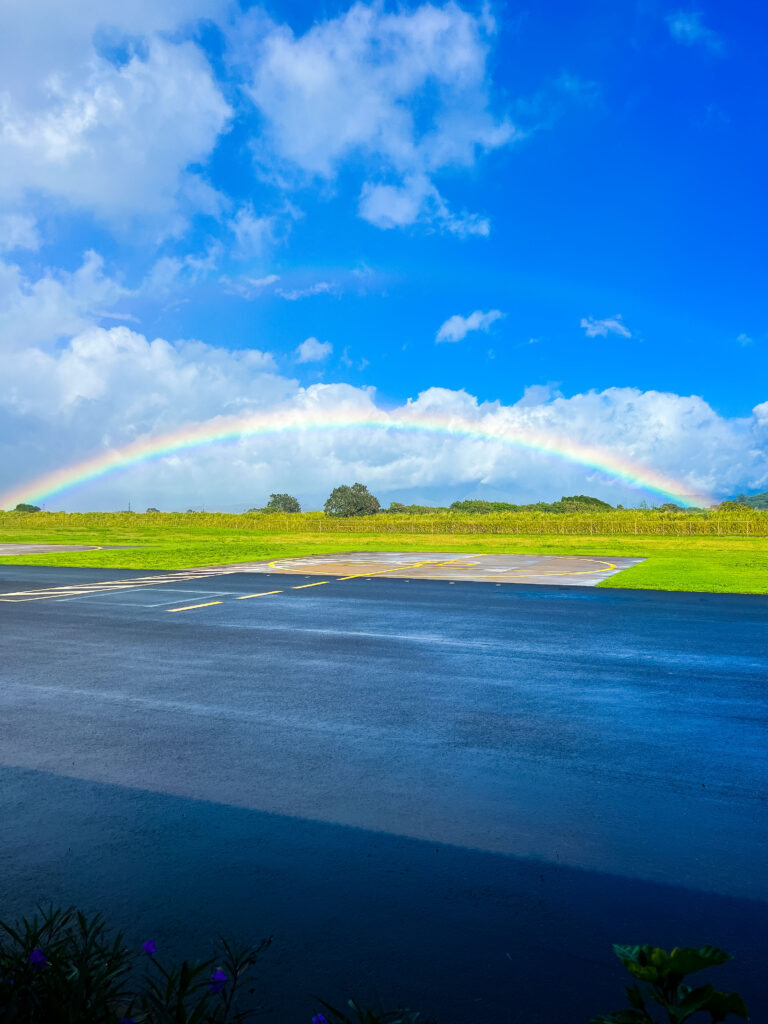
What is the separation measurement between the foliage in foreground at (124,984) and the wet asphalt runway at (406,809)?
0.45 feet

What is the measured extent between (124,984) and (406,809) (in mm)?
1843

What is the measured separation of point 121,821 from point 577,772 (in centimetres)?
276

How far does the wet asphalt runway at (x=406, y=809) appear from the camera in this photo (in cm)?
263

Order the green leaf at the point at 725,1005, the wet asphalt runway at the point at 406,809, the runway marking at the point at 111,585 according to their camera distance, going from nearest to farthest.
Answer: the green leaf at the point at 725,1005 → the wet asphalt runway at the point at 406,809 → the runway marking at the point at 111,585

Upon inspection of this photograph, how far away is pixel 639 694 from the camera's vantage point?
661 cm

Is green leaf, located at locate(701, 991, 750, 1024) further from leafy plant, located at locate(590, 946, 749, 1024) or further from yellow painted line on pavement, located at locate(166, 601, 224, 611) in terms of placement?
yellow painted line on pavement, located at locate(166, 601, 224, 611)

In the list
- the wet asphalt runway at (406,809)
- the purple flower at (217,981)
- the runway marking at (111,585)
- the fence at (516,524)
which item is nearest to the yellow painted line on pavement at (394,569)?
the runway marking at (111,585)

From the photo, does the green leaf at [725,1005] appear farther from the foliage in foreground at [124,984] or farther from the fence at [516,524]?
the fence at [516,524]

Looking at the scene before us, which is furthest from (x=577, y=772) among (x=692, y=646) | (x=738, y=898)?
(x=692, y=646)

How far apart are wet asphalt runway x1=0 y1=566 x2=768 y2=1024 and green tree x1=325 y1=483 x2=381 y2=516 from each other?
96584mm

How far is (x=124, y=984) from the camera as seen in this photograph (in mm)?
2334

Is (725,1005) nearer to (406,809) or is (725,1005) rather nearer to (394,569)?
(406,809)

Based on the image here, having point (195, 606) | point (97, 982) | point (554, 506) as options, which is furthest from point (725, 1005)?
point (554, 506)

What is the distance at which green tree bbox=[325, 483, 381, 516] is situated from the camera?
105312 millimetres
